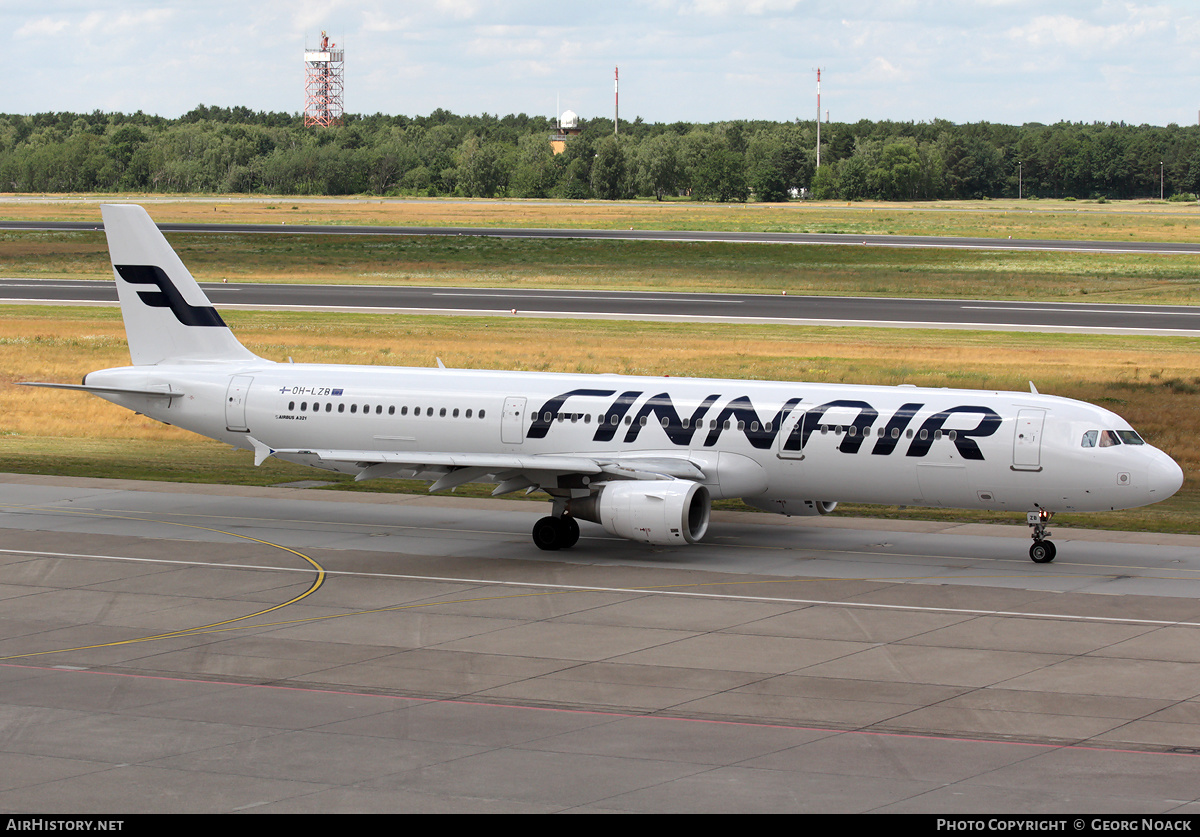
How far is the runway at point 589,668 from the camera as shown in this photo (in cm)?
1825

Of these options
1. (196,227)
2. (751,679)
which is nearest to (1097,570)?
(751,679)

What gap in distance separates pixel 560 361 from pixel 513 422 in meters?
28.2

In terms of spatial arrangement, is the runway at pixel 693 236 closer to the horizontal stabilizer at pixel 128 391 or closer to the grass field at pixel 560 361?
the grass field at pixel 560 361

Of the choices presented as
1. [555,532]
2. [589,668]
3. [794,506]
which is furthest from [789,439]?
[589,668]

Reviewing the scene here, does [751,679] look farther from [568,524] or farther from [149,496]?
[149,496]

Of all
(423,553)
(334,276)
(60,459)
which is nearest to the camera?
(423,553)

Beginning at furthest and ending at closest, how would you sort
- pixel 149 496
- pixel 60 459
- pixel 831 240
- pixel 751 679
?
pixel 831 240 → pixel 60 459 → pixel 149 496 → pixel 751 679

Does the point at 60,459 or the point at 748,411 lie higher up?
the point at 748,411

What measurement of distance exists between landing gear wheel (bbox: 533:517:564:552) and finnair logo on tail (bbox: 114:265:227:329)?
11980 millimetres

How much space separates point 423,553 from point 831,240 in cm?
9531

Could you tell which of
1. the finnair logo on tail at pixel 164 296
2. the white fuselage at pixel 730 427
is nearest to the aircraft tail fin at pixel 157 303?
the finnair logo on tail at pixel 164 296

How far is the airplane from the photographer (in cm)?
3212

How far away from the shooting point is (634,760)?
19203 millimetres

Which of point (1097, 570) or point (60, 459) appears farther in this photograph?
point (60, 459)
